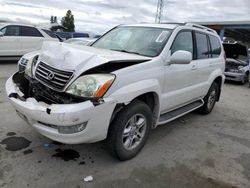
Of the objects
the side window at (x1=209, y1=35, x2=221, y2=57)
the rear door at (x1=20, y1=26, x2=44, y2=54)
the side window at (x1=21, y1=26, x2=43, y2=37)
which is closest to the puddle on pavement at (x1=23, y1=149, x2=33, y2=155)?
the side window at (x1=209, y1=35, x2=221, y2=57)

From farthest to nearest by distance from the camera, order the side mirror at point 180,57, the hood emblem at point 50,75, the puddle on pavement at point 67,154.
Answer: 1. the side mirror at point 180,57
2. the puddle on pavement at point 67,154
3. the hood emblem at point 50,75

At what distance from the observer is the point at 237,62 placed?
38.9ft

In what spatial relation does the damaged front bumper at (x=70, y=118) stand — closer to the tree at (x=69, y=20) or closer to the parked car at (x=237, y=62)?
the parked car at (x=237, y=62)

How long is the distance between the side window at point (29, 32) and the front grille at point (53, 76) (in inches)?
347

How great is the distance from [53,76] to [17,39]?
9.06 m

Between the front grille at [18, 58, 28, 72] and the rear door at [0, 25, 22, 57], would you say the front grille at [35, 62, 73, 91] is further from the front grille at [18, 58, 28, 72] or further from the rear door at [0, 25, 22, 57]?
the rear door at [0, 25, 22, 57]

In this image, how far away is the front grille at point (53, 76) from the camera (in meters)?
3.03

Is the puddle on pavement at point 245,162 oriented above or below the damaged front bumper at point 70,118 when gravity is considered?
below

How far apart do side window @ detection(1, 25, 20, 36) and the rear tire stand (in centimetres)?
863

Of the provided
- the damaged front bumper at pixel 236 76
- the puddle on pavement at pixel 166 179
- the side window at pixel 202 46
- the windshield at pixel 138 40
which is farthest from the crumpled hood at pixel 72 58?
the damaged front bumper at pixel 236 76

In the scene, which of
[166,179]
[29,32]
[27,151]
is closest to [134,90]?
[166,179]

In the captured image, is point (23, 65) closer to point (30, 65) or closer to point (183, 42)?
point (30, 65)

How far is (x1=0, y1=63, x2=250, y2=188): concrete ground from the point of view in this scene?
3084mm

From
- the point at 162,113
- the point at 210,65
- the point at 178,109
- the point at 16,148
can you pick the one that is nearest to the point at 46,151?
the point at 16,148
